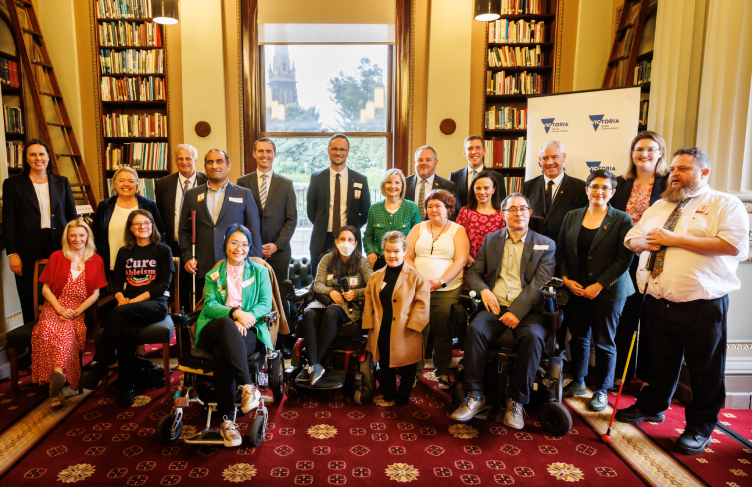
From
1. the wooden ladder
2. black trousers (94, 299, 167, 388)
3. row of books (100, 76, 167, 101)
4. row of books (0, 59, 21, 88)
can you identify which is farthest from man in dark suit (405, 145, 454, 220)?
row of books (0, 59, 21, 88)

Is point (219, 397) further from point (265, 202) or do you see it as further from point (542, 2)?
point (542, 2)

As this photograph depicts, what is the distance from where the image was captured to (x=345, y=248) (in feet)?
11.0

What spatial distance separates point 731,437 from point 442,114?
4.06 m

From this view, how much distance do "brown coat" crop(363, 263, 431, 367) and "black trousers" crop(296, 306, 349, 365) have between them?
0.66ft

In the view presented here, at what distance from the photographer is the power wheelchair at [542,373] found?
2.77m

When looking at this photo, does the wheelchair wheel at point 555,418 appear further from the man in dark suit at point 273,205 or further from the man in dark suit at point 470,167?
the man in dark suit at point 273,205

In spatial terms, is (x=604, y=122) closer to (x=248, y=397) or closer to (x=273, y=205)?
(x=273, y=205)

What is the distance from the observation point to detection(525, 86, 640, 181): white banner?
429 centimetres

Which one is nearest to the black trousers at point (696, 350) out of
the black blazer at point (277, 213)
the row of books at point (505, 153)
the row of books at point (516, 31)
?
the black blazer at point (277, 213)

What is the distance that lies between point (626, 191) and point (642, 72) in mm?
2128

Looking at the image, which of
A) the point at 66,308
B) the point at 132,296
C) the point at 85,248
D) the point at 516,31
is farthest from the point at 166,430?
the point at 516,31

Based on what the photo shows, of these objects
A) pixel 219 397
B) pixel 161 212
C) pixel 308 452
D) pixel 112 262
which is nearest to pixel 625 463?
pixel 308 452

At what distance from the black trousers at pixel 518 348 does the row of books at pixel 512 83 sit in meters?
3.43

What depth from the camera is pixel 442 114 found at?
5.56 metres
